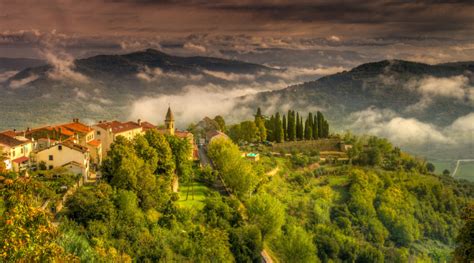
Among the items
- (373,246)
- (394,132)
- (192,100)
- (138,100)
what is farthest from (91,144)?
(192,100)

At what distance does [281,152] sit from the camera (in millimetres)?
63406

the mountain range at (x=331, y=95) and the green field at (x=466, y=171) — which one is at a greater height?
the mountain range at (x=331, y=95)

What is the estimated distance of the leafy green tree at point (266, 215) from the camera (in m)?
35.6

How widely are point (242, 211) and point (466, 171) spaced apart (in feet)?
247

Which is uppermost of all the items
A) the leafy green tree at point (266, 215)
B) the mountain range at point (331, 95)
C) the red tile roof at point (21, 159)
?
the mountain range at point (331, 95)

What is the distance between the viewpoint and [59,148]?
3566cm

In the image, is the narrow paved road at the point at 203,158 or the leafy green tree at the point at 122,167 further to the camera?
the narrow paved road at the point at 203,158

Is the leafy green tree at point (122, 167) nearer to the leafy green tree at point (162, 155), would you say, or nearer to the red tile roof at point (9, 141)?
the leafy green tree at point (162, 155)

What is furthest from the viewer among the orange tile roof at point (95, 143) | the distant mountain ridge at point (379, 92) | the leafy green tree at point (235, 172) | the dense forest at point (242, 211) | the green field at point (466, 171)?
the distant mountain ridge at point (379, 92)

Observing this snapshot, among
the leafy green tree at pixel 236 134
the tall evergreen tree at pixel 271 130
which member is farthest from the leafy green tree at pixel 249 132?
the tall evergreen tree at pixel 271 130

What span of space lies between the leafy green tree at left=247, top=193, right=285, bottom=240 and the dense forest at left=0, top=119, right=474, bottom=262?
0.26ft

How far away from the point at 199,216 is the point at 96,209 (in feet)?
26.6

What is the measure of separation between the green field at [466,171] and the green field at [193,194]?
208ft

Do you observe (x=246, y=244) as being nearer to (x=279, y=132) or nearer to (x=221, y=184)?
(x=221, y=184)
